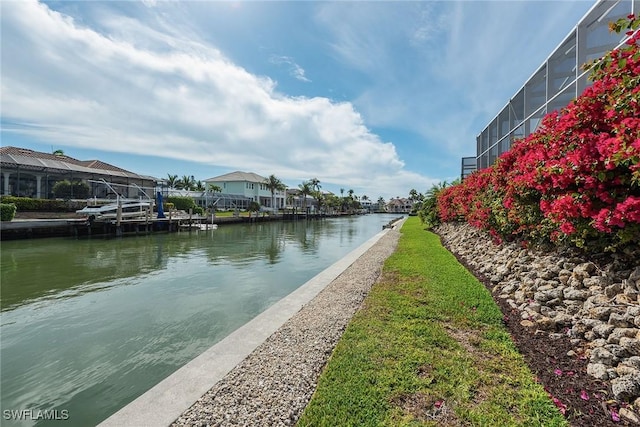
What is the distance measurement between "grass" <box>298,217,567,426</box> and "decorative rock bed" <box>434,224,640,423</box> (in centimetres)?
55

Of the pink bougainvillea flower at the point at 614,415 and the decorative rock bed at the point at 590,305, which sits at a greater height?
the decorative rock bed at the point at 590,305

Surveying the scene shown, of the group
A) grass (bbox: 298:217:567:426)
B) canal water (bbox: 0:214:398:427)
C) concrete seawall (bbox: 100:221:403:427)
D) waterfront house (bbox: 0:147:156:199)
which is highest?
waterfront house (bbox: 0:147:156:199)

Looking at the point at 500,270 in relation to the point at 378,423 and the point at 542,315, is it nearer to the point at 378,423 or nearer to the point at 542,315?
the point at 542,315

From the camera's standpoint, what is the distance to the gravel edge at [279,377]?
2.78m

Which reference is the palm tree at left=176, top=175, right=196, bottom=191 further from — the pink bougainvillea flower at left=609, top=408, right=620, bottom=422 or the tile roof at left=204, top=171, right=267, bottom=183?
the pink bougainvillea flower at left=609, top=408, right=620, bottom=422

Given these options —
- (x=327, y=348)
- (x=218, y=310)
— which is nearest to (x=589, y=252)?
(x=327, y=348)

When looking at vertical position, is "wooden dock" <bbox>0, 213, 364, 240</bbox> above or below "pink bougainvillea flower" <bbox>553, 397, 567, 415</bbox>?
above

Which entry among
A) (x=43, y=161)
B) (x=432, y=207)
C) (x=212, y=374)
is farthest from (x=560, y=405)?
(x=43, y=161)

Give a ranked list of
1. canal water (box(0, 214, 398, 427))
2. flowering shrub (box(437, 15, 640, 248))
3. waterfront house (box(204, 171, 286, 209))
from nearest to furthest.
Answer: flowering shrub (box(437, 15, 640, 248))
canal water (box(0, 214, 398, 427))
waterfront house (box(204, 171, 286, 209))

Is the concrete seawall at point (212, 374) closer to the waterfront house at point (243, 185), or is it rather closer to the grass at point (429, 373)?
the grass at point (429, 373)

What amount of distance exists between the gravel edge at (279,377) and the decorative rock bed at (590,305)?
2.74 meters

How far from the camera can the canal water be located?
4.20 m

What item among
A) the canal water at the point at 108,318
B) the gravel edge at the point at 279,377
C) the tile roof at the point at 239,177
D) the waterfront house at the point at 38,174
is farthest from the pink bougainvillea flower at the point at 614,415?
the tile roof at the point at 239,177

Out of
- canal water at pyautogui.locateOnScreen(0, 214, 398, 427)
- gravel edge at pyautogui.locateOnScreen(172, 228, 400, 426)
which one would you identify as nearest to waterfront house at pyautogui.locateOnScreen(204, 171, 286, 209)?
canal water at pyautogui.locateOnScreen(0, 214, 398, 427)
